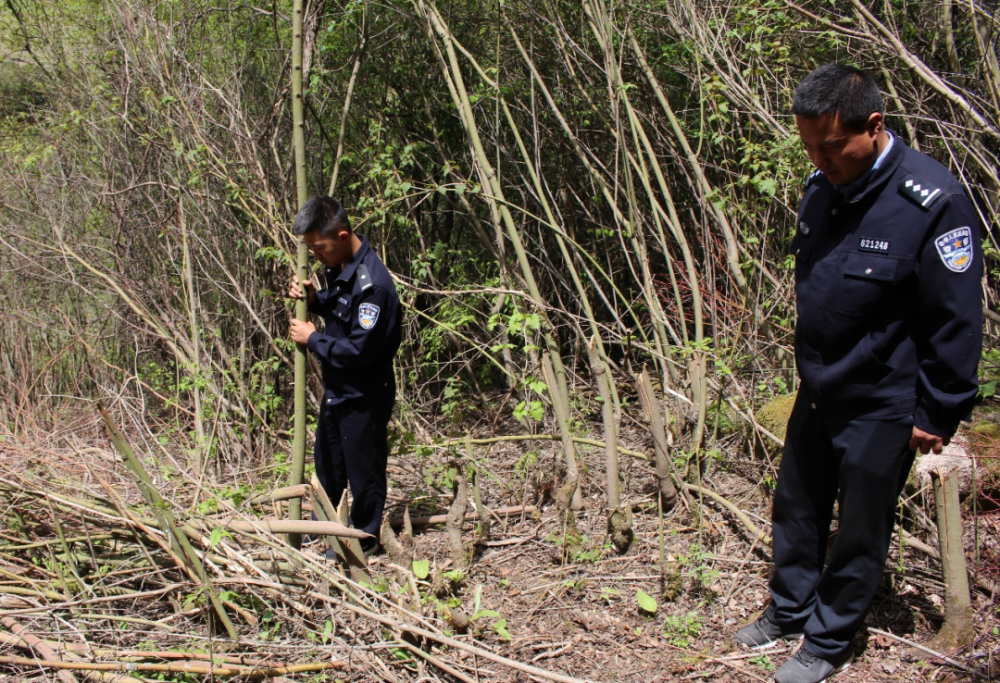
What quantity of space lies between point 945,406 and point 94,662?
2.88 m

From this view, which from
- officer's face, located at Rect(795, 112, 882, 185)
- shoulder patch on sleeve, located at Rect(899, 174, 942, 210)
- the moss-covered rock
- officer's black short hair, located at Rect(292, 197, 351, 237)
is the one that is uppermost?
officer's face, located at Rect(795, 112, 882, 185)

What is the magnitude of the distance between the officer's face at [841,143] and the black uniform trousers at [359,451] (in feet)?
6.95

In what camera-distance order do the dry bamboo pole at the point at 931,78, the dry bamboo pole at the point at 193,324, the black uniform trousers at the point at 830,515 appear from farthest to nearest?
the dry bamboo pole at the point at 193,324
the dry bamboo pole at the point at 931,78
the black uniform trousers at the point at 830,515

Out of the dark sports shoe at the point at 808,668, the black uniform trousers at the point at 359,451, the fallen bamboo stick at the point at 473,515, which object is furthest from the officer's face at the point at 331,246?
the dark sports shoe at the point at 808,668

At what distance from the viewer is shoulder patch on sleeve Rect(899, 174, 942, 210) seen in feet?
7.11

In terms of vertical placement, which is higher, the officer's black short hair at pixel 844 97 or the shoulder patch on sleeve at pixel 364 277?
the officer's black short hair at pixel 844 97

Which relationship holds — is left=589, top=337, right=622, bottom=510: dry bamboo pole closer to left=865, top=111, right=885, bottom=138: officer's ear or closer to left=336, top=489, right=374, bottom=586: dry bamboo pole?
left=336, top=489, right=374, bottom=586: dry bamboo pole

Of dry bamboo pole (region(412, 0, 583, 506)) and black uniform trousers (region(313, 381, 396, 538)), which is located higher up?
dry bamboo pole (region(412, 0, 583, 506))

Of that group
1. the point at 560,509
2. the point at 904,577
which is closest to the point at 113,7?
the point at 560,509

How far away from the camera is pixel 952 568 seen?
2656 mm

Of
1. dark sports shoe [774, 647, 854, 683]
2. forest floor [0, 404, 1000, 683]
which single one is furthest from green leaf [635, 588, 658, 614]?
dark sports shoe [774, 647, 854, 683]

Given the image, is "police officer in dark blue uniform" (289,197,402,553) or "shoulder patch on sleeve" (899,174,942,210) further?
"police officer in dark blue uniform" (289,197,402,553)

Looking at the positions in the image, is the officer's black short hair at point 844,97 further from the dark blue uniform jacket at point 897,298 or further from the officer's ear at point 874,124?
the dark blue uniform jacket at point 897,298

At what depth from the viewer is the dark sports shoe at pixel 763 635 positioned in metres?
2.78
